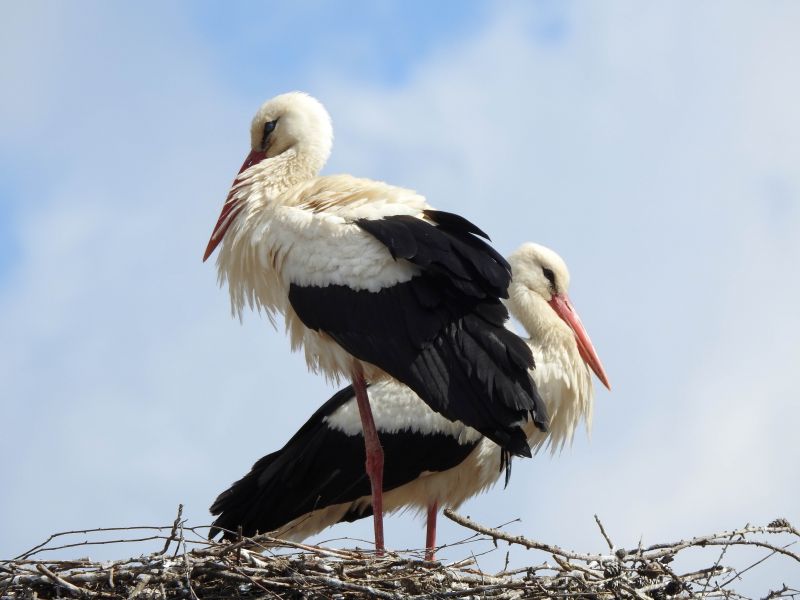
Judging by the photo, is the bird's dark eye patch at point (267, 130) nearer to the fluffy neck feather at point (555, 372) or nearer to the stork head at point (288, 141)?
the stork head at point (288, 141)

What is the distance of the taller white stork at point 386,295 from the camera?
7047mm

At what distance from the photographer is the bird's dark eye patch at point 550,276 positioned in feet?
29.4

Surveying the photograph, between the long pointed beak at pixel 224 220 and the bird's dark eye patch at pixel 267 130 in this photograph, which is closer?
the long pointed beak at pixel 224 220

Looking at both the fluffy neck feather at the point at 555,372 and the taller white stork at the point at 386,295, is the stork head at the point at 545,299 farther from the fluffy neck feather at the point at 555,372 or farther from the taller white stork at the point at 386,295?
the taller white stork at the point at 386,295

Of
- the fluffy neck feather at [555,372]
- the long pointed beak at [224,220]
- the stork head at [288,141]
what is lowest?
the fluffy neck feather at [555,372]

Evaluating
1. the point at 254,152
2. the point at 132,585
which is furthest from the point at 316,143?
the point at 132,585

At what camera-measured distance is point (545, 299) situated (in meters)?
8.94

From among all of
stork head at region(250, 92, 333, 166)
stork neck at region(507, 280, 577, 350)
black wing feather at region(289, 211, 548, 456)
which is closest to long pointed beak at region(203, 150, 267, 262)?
stork head at region(250, 92, 333, 166)

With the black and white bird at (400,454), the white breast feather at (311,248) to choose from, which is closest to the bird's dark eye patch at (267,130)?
the white breast feather at (311,248)

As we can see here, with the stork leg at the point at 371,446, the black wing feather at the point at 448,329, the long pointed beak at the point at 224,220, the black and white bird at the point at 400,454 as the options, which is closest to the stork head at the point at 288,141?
the long pointed beak at the point at 224,220

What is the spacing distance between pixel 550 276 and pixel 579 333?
36cm

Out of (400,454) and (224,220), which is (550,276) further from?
(224,220)

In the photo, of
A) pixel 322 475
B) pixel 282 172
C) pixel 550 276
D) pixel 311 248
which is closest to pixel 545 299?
pixel 550 276

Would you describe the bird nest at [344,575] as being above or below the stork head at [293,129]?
below
